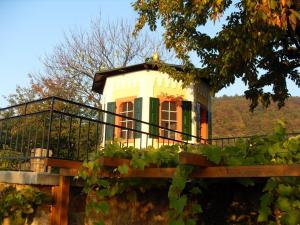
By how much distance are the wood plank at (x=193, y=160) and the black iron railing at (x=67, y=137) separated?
4.41 ft

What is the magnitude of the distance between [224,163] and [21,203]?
3.57 metres

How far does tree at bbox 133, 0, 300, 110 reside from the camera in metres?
9.94

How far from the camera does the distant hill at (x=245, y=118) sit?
4703 cm

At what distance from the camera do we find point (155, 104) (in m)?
15.1

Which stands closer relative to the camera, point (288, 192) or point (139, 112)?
point (288, 192)

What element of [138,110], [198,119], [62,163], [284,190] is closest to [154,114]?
[138,110]

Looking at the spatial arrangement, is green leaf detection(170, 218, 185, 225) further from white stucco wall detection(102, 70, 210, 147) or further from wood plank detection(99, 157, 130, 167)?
white stucco wall detection(102, 70, 210, 147)

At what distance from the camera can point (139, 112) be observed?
15.1 meters

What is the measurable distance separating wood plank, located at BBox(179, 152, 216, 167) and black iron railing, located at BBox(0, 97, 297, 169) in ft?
4.41

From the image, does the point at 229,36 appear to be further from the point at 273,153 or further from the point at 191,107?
the point at 273,153

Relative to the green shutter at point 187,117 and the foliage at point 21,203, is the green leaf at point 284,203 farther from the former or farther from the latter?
the green shutter at point 187,117

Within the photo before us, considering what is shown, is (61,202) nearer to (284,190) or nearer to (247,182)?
(247,182)

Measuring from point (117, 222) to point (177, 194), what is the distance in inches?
87.2

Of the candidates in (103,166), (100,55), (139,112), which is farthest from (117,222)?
(100,55)
